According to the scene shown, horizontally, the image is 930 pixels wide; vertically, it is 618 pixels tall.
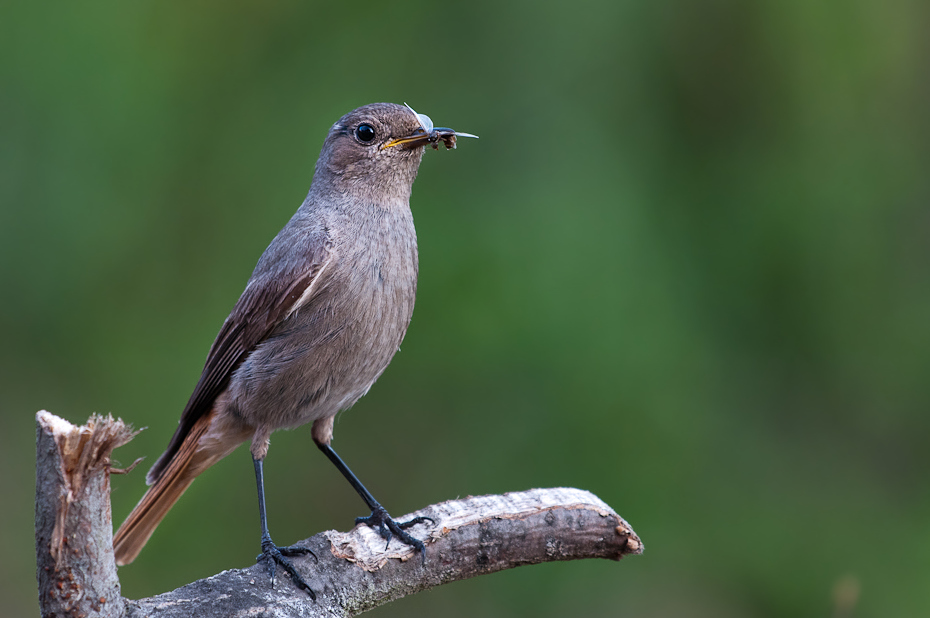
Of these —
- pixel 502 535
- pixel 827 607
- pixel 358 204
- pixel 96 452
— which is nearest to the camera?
pixel 96 452

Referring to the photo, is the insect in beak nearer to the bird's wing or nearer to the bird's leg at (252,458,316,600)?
the bird's wing

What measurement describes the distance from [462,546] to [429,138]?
1815 mm

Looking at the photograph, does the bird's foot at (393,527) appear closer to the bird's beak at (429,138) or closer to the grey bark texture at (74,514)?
the grey bark texture at (74,514)

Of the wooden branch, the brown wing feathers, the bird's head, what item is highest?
the bird's head

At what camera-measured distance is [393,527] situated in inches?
144

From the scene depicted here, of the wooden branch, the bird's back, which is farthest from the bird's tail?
the wooden branch

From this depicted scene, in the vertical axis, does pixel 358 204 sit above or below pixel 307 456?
above

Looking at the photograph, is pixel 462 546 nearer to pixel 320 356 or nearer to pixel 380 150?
pixel 320 356

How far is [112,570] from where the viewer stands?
2641mm

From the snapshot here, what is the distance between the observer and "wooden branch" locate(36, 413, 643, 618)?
11.3ft

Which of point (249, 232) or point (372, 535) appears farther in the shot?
point (249, 232)

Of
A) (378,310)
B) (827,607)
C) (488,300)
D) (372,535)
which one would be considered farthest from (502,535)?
(827,607)

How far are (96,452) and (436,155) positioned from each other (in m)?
3.51

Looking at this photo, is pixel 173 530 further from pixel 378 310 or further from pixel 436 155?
pixel 436 155
